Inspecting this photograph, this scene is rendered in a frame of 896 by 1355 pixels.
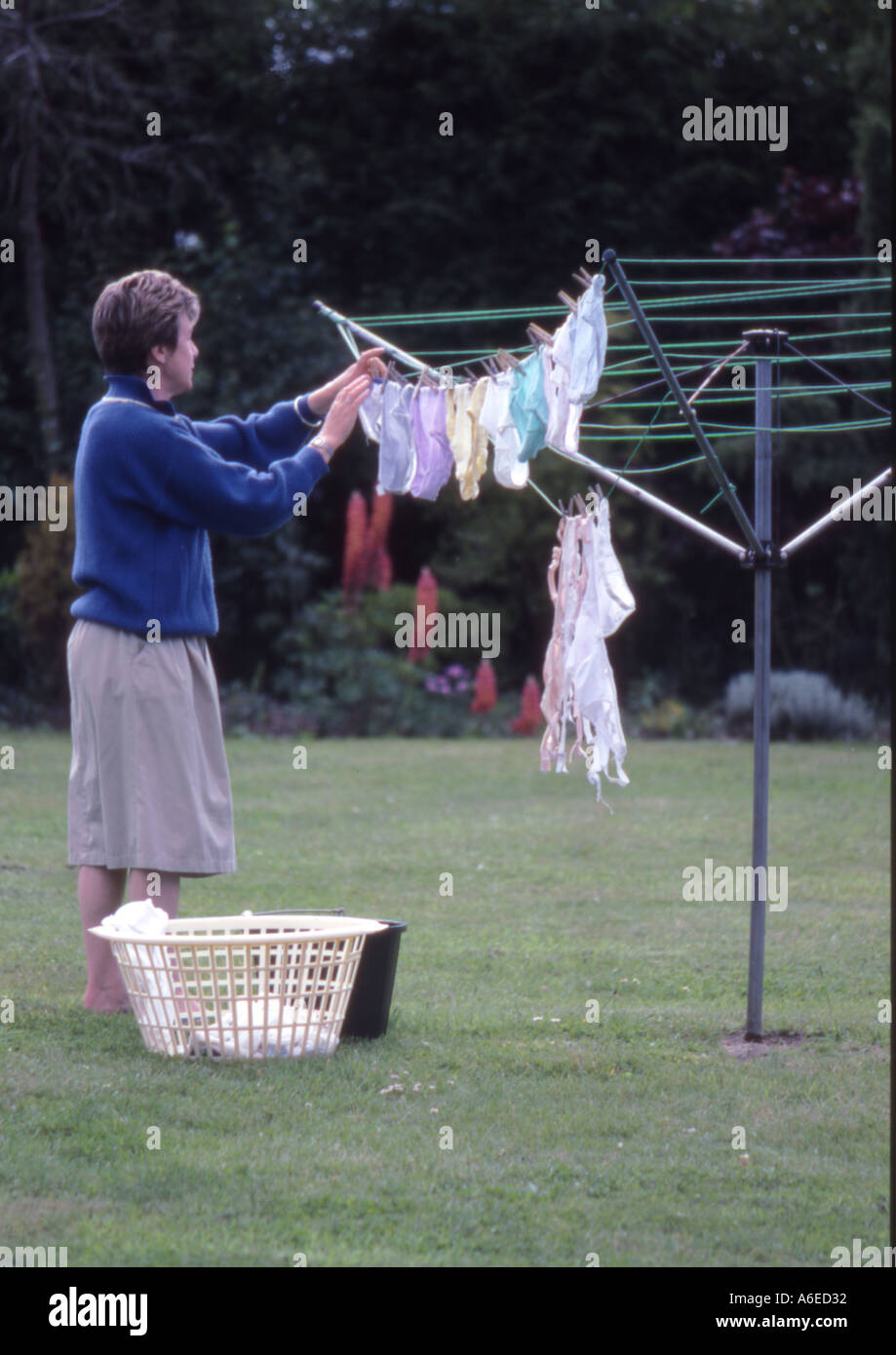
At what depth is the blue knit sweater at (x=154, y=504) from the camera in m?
4.37

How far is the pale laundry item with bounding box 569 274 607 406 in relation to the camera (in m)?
4.22

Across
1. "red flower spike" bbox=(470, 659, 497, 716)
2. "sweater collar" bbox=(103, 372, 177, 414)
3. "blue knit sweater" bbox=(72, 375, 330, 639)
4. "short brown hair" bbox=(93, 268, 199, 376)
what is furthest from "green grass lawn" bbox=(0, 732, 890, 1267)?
"red flower spike" bbox=(470, 659, 497, 716)

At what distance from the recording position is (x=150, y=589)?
4449 mm

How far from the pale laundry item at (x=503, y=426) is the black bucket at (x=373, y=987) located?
1.33 meters

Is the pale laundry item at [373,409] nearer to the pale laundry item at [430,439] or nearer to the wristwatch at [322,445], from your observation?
the pale laundry item at [430,439]

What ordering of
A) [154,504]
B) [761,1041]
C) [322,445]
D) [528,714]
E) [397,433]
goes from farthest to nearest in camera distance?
[528,714] < [397,433] < [761,1041] < [322,445] < [154,504]

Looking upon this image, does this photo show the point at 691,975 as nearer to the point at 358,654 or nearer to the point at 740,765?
the point at 740,765

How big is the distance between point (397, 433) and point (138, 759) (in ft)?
4.34

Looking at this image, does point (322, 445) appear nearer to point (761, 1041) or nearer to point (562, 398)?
point (562, 398)

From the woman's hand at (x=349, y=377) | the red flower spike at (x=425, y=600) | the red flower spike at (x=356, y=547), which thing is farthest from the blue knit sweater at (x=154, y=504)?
the red flower spike at (x=356, y=547)

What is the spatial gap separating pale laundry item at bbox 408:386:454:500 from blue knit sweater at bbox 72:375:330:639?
501 mm

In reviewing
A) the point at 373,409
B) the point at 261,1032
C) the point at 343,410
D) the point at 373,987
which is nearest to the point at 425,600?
the point at 373,409

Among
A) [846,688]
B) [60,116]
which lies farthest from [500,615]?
[60,116]

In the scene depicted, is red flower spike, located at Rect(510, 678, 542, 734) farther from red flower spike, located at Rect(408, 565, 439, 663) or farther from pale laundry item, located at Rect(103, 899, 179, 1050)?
pale laundry item, located at Rect(103, 899, 179, 1050)
